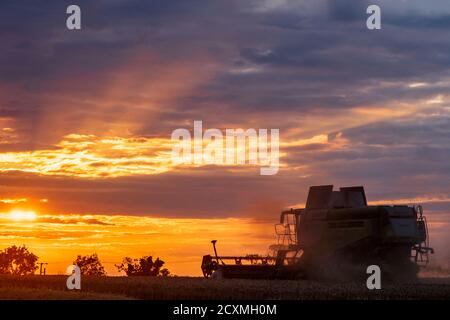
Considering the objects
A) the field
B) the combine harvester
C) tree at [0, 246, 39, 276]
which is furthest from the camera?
tree at [0, 246, 39, 276]

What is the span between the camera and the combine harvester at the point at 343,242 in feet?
125

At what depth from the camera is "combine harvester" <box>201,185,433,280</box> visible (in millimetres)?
38094

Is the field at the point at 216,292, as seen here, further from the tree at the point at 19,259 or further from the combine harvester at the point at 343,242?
the tree at the point at 19,259

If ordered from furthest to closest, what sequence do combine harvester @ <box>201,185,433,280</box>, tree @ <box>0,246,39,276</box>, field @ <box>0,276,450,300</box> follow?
tree @ <box>0,246,39,276</box>, combine harvester @ <box>201,185,433,280</box>, field @ <box>0,276,450,300</box>

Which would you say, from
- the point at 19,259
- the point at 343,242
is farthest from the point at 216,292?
the point at 19,259

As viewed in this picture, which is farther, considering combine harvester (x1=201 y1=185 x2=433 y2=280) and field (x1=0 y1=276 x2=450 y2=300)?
combine harvester (x1=201 y1=185 x2=433 y2=280)

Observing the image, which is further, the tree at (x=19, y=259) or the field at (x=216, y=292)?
the tree at (x=19, y=259)

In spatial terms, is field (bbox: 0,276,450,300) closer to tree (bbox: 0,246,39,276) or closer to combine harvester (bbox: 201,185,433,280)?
Result: combine harvester (bbox: 201,185,433,280)

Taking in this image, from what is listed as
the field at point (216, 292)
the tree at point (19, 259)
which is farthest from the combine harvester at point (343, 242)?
the tree at point (19, 259)

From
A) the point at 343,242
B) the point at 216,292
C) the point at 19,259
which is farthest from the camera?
the point at 19,259

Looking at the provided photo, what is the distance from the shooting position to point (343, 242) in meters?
38.7

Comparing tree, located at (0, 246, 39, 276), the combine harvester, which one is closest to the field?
the combine harvester

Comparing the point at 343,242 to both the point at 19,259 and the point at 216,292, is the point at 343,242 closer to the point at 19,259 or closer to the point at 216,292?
the point at 216,292
